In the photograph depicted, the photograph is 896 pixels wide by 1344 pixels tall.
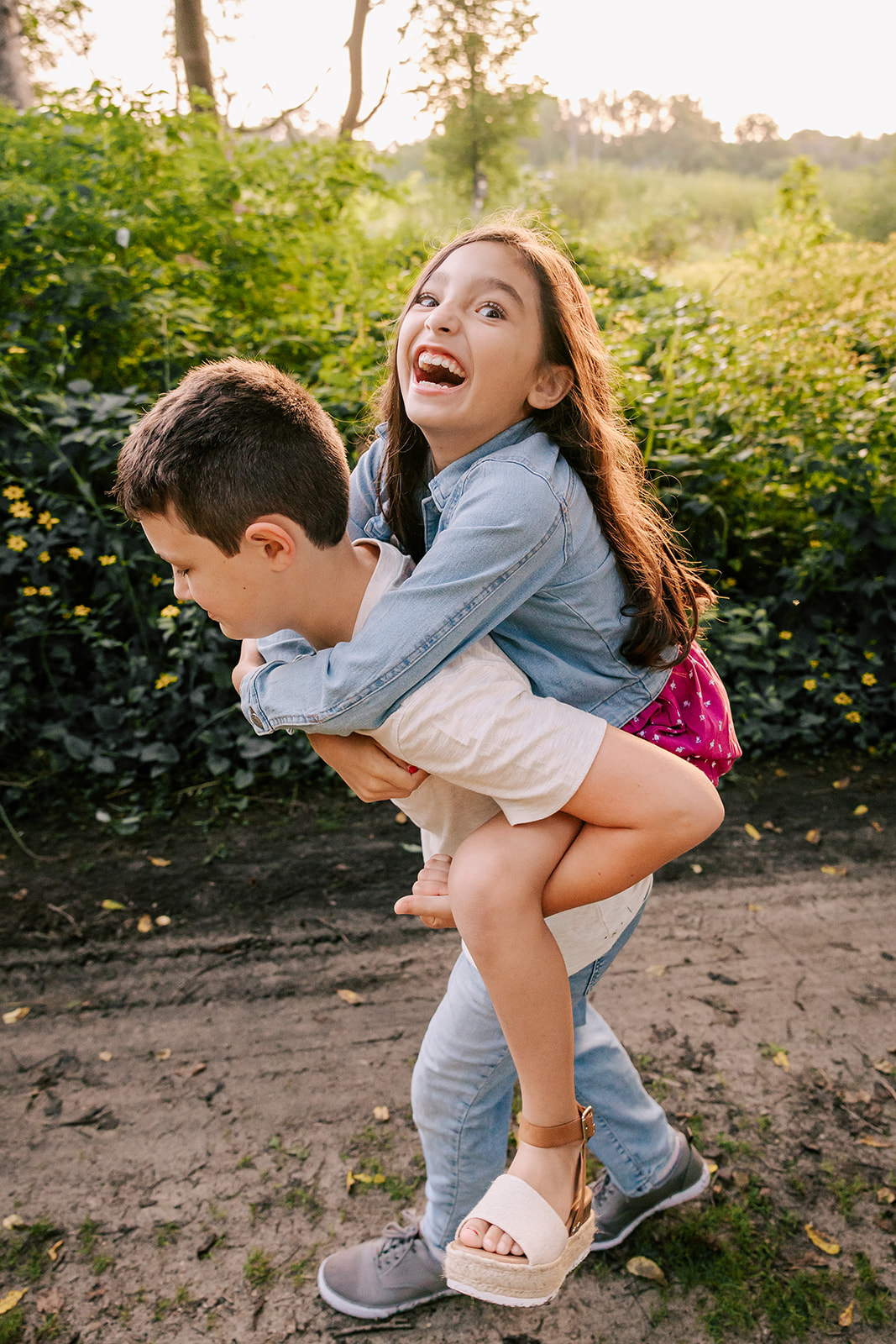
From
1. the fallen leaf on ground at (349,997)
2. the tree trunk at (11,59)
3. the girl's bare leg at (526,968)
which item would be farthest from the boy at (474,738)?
the tree trunk at (11,59)

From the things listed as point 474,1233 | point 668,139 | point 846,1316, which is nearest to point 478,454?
point 474,1233

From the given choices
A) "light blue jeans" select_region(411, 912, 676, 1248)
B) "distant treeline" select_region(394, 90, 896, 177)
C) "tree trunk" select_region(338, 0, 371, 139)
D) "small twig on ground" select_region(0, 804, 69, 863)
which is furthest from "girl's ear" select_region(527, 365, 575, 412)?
"distant treeline" select_region(394, 90, 896, 177)

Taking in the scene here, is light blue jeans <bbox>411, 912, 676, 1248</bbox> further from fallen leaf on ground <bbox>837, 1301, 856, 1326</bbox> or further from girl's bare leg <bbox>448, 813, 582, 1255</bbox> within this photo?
fallen leaf on ground <bbox>837, 1301, 856, 1326</bbox>

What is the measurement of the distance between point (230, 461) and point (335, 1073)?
71.5 inches

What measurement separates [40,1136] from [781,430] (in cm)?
417

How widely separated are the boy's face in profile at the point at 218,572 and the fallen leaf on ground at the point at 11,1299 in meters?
1.58

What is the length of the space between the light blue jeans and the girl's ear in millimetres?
994

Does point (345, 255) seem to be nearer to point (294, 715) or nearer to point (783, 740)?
point (783, 740)

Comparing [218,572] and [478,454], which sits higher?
[478,454]

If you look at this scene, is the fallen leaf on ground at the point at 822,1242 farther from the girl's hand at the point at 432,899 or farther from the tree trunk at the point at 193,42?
the tree trunk at the point at 193,42

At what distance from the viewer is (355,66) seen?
9.50 meters

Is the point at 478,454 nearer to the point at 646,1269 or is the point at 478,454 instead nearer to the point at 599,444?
the point at 599,444

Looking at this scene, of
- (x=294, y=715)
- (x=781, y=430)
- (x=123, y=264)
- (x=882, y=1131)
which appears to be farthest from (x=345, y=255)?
(x=882, y=1131)

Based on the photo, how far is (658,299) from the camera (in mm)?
7230
